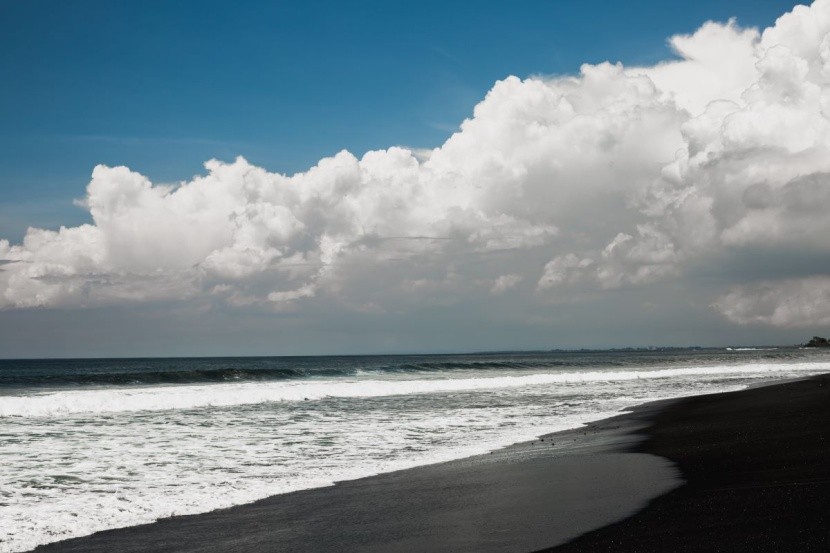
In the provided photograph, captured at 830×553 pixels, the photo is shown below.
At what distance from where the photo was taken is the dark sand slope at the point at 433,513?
23.3 ft

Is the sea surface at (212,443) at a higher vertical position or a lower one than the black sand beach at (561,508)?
lower

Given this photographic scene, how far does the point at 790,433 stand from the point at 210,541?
34.4ft

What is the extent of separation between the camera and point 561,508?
820cm

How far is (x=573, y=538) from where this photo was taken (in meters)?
6.73

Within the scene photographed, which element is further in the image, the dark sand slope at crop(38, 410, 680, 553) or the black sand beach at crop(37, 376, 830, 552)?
the dark sand slope at crop(38, 410, 680, 553)

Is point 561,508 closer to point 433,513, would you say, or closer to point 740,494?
point 433,513

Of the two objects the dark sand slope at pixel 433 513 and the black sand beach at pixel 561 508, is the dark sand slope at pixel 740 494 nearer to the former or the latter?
the black sand beach at pixel 561 508

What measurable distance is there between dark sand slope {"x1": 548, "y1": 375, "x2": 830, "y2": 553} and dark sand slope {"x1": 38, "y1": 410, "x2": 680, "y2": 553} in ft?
1.48

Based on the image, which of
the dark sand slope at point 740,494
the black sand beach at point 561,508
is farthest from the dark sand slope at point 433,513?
the dark sand slope at point 740,494

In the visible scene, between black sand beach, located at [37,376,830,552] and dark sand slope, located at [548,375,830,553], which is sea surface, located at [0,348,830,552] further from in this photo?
dark sand slope, located at [548,375,830,553]

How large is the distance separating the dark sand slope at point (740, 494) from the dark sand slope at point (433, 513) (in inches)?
17.8

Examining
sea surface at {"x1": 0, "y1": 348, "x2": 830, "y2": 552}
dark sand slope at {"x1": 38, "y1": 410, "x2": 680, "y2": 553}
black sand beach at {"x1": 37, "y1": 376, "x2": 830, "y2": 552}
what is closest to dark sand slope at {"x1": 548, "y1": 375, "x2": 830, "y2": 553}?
black sand beach at {"x1": 37, "y1": 376, "x2": 830, "y2": 552}

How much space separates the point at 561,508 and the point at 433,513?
1.53 m

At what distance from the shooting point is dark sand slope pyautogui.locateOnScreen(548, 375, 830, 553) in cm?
592
